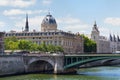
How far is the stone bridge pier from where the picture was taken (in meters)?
62.8

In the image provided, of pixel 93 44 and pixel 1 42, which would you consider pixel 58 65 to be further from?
pixel 93 44

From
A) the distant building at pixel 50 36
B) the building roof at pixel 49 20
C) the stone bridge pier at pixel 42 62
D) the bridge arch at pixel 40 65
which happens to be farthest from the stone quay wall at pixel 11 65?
the building roof at pixel 49 20

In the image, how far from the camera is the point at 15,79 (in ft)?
169

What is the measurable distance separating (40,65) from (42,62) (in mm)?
665

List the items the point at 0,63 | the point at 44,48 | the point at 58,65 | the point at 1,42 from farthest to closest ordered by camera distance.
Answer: the point at 44,48
the point at 1,42
the point at 58,65
the point at 0,63

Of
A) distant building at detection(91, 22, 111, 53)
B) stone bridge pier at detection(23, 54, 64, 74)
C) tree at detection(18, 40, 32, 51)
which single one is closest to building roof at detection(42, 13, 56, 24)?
distant building at detection(91, 22, 111, 53)

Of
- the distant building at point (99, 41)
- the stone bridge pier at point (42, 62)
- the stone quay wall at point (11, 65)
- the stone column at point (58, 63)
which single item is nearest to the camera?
the stone quay wall at point (11, 65)

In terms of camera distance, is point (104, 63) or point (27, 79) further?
point (104, 63)

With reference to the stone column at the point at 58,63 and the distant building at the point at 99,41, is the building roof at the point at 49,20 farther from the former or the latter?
the stone column at the point at 58,63

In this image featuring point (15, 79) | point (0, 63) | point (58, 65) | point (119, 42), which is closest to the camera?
point (15, 79)

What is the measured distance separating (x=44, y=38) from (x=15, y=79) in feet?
196

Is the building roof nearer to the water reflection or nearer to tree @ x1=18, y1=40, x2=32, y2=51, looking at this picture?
tree @ x1=18, y1=40, x2=32, y2=51

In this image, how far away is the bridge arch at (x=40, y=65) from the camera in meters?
64.9

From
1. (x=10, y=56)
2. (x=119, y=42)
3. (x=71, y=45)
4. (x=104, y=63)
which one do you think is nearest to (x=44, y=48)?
(x=104, y=63)
